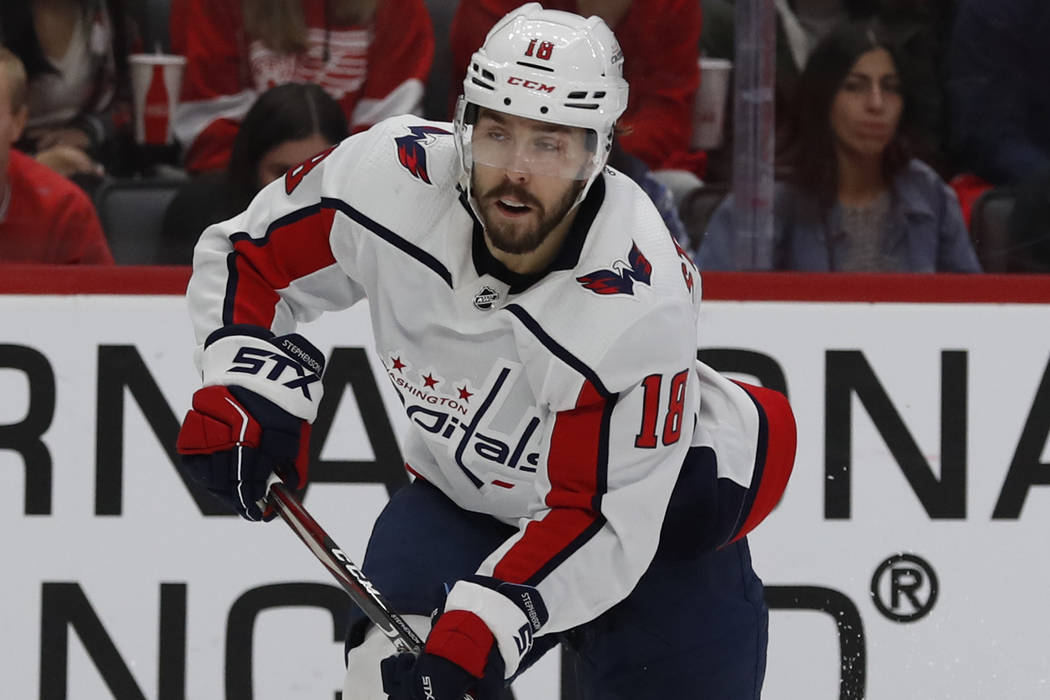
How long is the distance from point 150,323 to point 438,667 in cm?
121

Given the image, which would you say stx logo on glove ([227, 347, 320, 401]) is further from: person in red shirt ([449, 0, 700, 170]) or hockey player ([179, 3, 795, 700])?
person in red shirt ([449, 0, 700, 170])

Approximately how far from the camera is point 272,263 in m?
2.19

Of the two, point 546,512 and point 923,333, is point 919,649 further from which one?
point 546,512

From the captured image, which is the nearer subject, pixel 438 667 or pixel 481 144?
pixel 438 667

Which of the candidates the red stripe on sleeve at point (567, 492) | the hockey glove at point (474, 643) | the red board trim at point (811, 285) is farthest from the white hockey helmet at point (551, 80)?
the red board trim at point (811, 285)

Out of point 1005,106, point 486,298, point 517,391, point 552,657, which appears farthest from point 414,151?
point 1005,106

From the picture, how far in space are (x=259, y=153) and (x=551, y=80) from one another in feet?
3.93

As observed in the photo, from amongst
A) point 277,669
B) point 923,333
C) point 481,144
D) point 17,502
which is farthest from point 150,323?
point 923,333

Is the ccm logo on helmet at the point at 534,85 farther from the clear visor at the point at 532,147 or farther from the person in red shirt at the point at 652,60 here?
the person in red shirt at the point at 652,60

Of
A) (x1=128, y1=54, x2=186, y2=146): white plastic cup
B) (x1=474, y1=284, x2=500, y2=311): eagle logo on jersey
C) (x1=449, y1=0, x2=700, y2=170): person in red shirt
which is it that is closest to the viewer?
(x1=474, y1=284, x2=500, y2=311): eagle logo on jersey

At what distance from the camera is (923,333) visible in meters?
2.86

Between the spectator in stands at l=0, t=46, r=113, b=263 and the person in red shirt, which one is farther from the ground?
the person in red shirt

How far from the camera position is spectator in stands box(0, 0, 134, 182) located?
9.90ft

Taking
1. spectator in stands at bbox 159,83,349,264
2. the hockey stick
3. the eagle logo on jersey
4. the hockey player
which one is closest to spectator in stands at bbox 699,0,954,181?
spectator in stands at bbox 159,83,349,264
